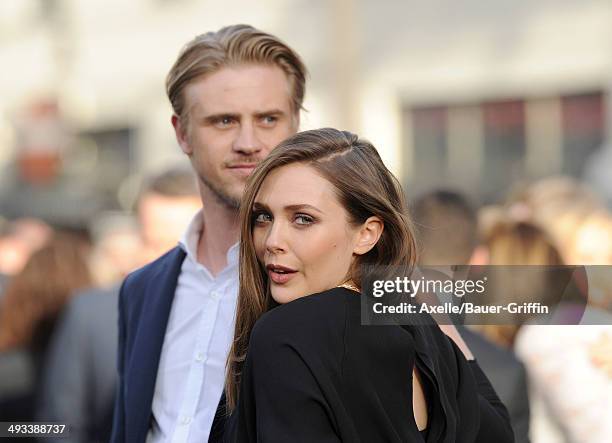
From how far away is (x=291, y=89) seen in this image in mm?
2975

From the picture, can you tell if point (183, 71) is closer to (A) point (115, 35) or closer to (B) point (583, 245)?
(B) point (583, 245)

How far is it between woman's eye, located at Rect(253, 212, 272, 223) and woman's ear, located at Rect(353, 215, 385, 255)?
182 millimetres

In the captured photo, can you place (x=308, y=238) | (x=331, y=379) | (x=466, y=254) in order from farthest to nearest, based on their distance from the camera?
(x=466, y=254), (x=308, y=238), (x=331, y=379)

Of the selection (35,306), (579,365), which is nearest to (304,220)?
(579,365)

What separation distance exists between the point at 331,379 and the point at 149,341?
0.92 meters

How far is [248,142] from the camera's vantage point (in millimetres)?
2820

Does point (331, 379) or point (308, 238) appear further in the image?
point (308, 238)

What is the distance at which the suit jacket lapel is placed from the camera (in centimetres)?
285

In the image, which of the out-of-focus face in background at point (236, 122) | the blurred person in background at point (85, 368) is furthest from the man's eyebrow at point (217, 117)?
the blurred person in background at point (85, 368)

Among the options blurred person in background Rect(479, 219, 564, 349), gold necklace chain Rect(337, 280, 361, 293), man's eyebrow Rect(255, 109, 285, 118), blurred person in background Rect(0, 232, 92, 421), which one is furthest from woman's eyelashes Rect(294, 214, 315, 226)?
blurred person in background Rect(0, 232, 92, 421)

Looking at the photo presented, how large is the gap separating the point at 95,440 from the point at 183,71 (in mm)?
1896

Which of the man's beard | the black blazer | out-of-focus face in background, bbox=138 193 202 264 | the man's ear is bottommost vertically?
the black blazer

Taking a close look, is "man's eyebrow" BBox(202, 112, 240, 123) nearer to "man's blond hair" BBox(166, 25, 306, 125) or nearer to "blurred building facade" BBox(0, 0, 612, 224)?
"man's blond hair" BBox(166, 25, 306, 125)

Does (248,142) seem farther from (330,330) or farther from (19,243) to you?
(19,243)
